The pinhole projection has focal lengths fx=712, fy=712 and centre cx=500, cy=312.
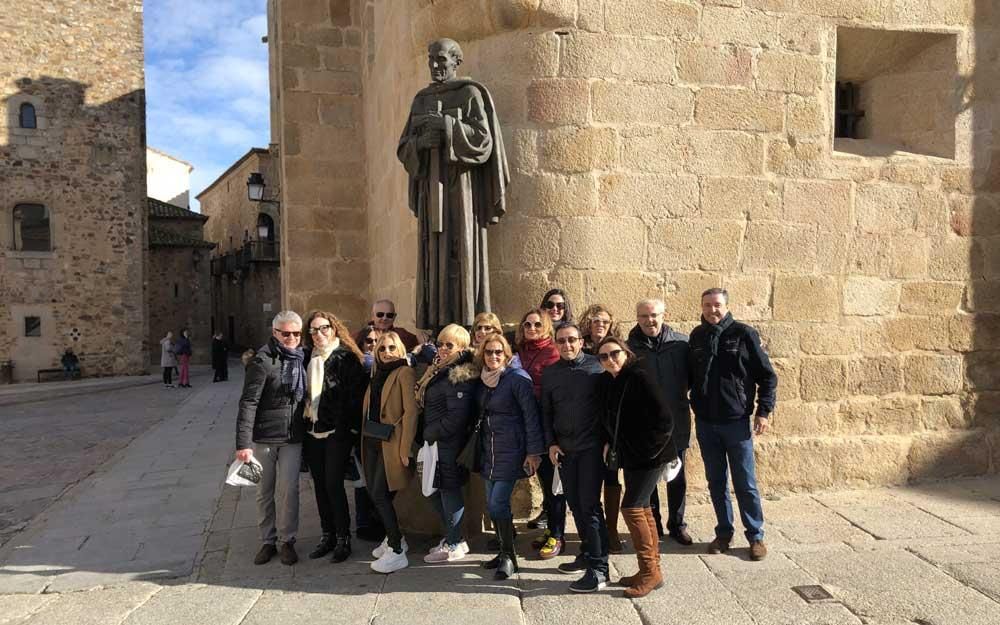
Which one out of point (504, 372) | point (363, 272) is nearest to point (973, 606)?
point (504, 372)

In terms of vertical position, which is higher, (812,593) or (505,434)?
(505,434)

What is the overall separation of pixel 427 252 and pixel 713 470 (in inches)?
90.7

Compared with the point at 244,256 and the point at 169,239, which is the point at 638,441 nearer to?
the point at 169,239

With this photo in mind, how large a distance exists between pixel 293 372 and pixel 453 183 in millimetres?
1587

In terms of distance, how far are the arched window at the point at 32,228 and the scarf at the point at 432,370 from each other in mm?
19779

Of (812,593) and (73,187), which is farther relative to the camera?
(73,187)

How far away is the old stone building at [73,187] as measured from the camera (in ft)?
63.1

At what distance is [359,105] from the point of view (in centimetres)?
875

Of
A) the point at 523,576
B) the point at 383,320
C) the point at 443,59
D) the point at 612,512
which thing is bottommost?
the point at 523,576

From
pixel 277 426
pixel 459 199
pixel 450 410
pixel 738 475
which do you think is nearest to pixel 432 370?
pixel 450 410

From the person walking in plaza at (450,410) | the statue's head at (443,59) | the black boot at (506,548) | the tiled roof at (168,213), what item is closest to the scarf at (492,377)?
the person walking in plaza at (450,410)

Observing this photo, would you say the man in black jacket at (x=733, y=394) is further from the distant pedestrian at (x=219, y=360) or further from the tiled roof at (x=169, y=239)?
the tiled roof at (x=169, y=239)

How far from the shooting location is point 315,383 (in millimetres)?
4320

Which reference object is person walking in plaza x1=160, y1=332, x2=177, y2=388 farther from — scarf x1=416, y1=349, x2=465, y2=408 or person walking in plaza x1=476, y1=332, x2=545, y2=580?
person walking in plaza x1=476, y1=332, x2=545, y2=580
